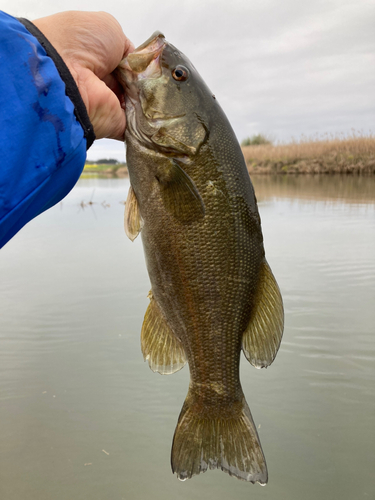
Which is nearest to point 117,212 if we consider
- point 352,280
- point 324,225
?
point 324,225

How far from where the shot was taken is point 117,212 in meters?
14.3

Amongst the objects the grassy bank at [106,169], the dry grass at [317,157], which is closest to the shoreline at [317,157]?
the dry grass at [317,157]

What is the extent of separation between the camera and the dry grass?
27.8 metres

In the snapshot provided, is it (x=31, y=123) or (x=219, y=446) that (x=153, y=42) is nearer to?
(x=31, y=123)

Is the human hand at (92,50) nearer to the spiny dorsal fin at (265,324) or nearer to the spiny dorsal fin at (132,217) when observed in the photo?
the spiny dorsal fin at (132,217)

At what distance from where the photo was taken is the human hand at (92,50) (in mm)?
1550

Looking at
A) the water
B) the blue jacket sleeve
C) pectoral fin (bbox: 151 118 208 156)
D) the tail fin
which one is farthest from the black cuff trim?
the water

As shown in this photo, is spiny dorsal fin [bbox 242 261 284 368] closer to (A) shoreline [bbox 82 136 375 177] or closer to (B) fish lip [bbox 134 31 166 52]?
Result: (B) fish lip [bbox 134 31 166 52]

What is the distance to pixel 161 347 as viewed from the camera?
6.85ft

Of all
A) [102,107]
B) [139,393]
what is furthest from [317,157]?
[102,107]

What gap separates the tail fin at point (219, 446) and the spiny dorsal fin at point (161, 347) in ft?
0.81

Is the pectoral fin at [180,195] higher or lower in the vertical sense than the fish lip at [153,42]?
lower

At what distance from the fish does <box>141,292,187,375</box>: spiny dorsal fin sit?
0.04 m

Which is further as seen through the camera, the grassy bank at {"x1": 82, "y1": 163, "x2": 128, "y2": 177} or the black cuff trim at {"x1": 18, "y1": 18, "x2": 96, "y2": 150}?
the grassy bank at {"x1": 82, "y1": 163, "x2": 128, "y2": 177}
